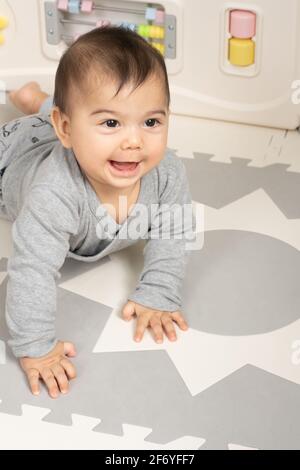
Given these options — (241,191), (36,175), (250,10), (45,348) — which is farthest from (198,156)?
(45,348)

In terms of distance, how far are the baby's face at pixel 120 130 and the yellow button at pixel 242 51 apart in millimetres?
459

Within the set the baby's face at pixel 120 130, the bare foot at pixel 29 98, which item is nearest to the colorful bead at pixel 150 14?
the bare foot at pixel 29 98

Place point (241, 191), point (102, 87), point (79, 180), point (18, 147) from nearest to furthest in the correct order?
point (102, 87), point (79, 180), point (18, 147), point (241, 191)

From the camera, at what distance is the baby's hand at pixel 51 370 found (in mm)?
874

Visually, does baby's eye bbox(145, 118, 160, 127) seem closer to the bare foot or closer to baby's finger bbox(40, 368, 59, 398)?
baby's finger bbox(40, 368, 59, 398)

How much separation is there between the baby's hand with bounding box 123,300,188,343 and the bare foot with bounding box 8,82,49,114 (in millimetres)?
488

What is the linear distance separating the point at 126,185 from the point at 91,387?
0.23 metres

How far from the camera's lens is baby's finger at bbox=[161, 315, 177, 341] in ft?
3.10

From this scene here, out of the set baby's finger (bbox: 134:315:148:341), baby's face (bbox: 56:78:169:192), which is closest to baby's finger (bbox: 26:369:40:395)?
baby's finger (bbox: 134:315:148:341)

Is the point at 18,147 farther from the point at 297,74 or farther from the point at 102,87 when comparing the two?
the point at 297,74

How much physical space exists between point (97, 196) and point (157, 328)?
7.0 inches

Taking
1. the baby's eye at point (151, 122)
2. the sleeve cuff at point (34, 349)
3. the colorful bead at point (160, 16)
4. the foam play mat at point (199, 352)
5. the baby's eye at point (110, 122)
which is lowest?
the foam play mat at point (199, 352)

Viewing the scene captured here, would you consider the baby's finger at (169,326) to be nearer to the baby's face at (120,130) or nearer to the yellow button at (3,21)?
the baby's face at (120,130)

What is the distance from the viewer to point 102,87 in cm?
83
